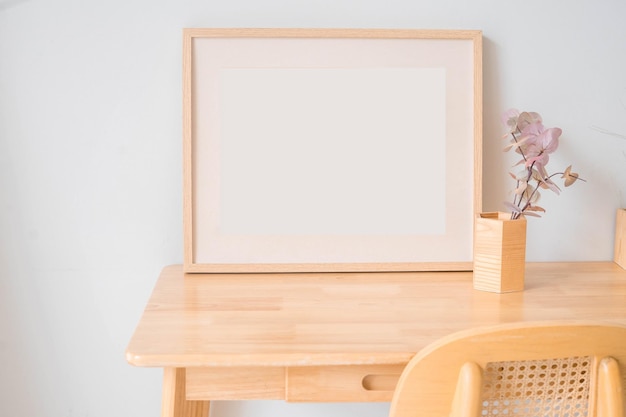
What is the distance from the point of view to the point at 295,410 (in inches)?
69.2

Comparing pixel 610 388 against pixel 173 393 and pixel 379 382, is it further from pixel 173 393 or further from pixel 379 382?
pixel 173 393

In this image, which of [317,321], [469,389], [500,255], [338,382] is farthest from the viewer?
[500,255]

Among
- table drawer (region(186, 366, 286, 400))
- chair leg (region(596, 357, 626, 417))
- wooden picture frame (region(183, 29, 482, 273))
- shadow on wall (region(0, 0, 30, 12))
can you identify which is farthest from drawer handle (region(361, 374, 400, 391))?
shadow on wall (region(0, 0, 30, 12))

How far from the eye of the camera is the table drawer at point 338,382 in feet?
3.87

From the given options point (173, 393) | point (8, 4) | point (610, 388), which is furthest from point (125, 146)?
point (610, 388)

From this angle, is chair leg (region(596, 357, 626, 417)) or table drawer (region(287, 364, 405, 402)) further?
table drawer (region(287, 364, 405, 402))

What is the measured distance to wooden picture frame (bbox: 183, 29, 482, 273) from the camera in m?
1.59

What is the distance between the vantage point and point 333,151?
5.29 feet

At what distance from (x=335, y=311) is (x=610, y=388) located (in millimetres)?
513

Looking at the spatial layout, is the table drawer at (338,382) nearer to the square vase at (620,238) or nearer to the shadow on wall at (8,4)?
the square vase at (620,238)

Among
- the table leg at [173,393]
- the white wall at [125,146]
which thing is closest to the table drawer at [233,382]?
the table leg at [173,393]

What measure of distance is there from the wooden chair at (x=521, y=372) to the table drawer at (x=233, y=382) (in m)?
0.26

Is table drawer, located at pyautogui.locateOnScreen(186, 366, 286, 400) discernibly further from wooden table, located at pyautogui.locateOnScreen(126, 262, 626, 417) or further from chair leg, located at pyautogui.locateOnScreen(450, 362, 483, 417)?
chair leg, located at pyautogui.locateOnScreen(450, 362, 483, 417)

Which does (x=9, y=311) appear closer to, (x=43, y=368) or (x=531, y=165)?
(x=43, y=368)
